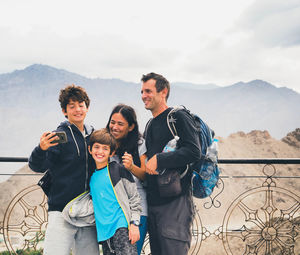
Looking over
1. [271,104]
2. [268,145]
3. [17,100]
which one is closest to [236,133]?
[268,145]

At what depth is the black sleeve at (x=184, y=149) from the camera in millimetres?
1902

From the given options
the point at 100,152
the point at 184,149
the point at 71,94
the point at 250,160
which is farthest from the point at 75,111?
the point at 250,160

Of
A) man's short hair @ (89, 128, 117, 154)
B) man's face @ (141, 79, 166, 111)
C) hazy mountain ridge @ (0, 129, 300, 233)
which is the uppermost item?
man's face @ (141, 79, 166, 111)

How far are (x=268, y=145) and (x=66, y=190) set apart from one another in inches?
1328

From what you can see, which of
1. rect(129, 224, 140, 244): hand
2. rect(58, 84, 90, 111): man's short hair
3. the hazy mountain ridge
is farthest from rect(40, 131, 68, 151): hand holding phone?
the hazy mountain ridge

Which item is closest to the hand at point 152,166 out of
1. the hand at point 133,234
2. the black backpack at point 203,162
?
the black backpack at point 203,162

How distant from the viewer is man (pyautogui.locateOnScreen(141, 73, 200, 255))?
1.93 meters

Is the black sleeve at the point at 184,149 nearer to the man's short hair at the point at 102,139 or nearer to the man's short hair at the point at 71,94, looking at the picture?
the man's short hair at the point at 102,139

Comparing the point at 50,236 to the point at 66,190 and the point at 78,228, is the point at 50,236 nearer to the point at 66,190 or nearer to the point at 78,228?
the point at 78,228

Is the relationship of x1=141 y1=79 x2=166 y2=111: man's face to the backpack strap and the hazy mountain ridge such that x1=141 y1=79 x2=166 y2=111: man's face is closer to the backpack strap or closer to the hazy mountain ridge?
the backpack strap

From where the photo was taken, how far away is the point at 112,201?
6.09ft

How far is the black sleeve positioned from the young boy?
277mm

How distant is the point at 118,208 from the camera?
1856mm

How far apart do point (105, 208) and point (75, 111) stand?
2.37 feet
